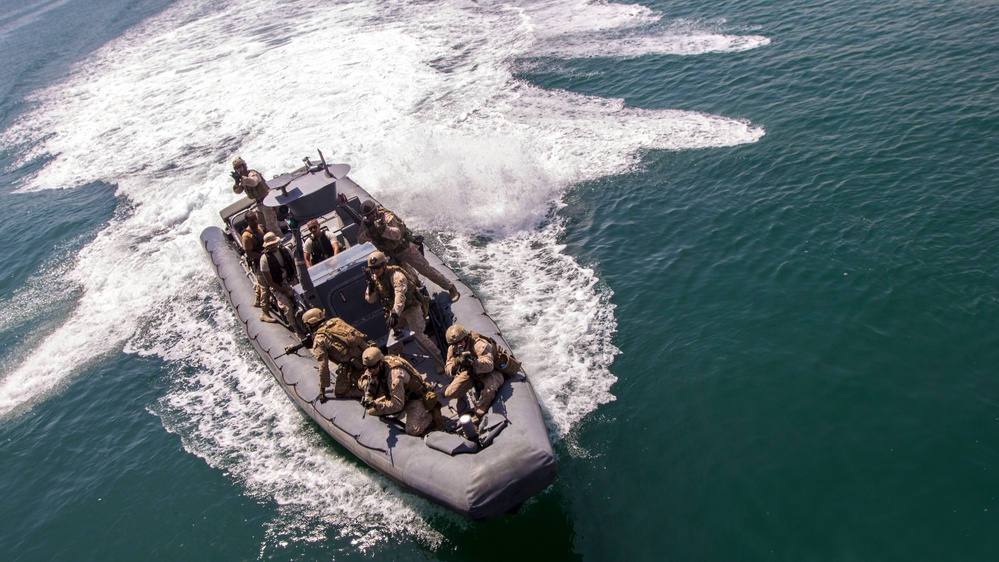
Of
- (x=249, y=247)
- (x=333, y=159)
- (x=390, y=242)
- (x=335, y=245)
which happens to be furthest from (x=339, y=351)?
(x=333, y=159)

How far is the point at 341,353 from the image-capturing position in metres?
10.4

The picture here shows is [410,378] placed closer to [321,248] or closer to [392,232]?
[392,232]

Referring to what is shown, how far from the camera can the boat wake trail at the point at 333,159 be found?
38.8 ft

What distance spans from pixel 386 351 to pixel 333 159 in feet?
35.7

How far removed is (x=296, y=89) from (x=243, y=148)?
4.13 m

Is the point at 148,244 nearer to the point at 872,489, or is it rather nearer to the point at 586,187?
the point at 586,187

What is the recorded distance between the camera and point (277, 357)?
12.5 m

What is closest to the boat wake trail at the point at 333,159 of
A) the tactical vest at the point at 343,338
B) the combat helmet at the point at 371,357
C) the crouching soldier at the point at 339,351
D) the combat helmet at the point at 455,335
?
the crouching soldier at the point at 339,351

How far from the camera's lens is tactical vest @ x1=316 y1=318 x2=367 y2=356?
10.3 m

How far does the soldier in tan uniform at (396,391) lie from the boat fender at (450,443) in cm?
39

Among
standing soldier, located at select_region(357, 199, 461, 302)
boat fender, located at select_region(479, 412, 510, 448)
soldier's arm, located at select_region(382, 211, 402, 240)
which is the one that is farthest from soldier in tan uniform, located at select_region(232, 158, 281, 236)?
boat fender, located at select_region(479, 412, 510, 448)

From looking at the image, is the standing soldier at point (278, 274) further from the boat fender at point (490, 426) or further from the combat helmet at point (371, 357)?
the boat fender at point (490, 426)

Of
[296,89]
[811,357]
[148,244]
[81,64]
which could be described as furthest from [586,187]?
[81,64]

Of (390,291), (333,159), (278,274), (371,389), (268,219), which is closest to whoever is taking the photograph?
(371,389)
